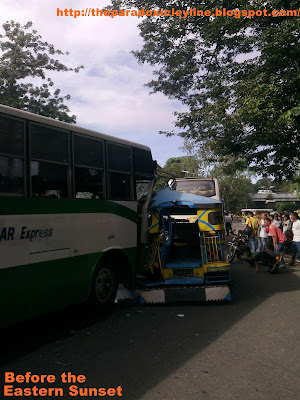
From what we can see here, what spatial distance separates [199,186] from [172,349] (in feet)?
30.6

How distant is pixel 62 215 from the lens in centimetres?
540

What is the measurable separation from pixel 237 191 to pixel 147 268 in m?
65.4

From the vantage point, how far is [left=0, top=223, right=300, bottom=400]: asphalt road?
3656 mm

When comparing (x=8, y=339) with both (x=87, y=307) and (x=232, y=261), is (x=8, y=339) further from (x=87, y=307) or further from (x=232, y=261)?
(x=232, y=261)

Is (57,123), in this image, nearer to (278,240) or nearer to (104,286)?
(104,286)

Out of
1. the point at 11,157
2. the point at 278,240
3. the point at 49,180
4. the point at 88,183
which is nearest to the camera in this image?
the point at 11,157

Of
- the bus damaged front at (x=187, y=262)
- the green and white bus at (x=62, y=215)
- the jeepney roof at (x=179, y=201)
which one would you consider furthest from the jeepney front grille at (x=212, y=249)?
the green and white bus at (x=62, y=215)

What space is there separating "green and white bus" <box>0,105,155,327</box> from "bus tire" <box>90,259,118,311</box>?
2 cm

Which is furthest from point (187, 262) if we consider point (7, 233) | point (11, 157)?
point (11, 157)

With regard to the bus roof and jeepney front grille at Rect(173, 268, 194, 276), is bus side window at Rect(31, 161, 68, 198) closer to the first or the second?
the bus roof

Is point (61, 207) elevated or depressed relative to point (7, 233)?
elevated

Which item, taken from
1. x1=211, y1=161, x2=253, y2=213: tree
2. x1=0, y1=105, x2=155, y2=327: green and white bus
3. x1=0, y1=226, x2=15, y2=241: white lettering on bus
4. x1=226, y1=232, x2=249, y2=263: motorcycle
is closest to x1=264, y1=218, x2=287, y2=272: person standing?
x1=226, y1=232, x2=249, y2=263: motorcycle

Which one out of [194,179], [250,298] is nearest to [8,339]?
[250,298]

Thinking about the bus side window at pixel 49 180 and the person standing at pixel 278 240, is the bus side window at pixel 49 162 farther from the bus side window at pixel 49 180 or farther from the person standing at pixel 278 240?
the person standing at pixel 278 240
